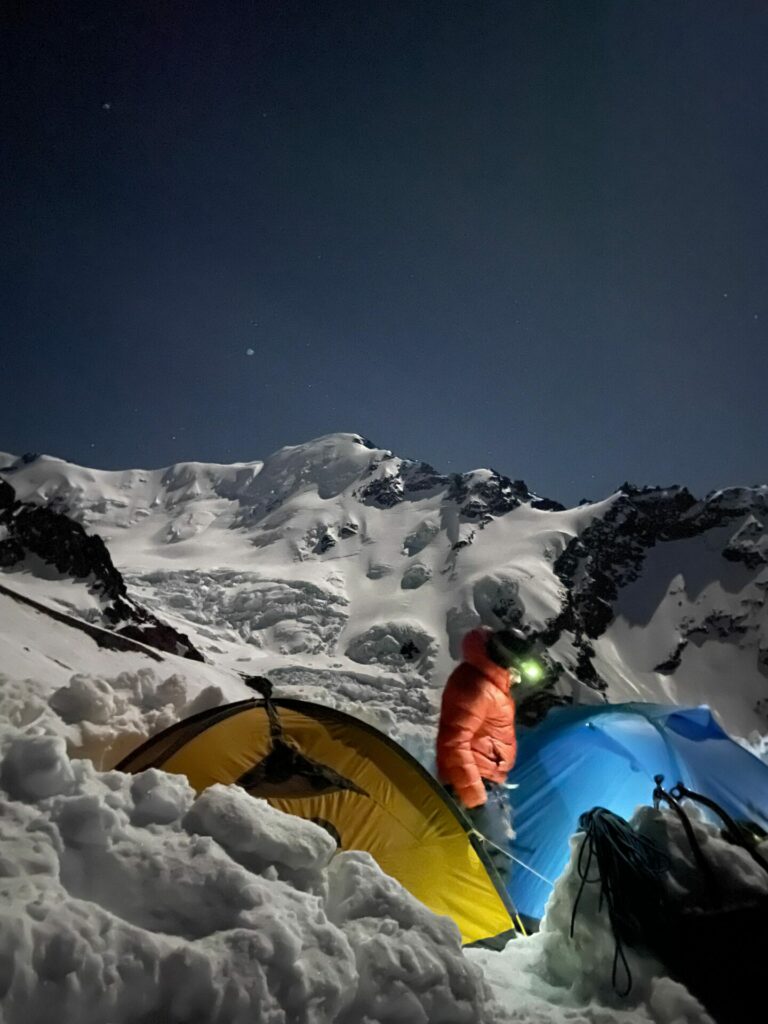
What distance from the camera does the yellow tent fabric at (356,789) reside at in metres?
3.66

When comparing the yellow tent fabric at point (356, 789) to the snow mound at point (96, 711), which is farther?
the snow mound at point (96, 711)

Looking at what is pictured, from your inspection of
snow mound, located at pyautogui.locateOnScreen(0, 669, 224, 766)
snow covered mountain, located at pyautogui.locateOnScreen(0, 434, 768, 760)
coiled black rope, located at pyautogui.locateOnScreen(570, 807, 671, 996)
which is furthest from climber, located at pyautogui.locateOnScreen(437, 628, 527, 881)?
snow covered mountain, located at pyautogui.locateOnScreen(0, 434, 768, 760)

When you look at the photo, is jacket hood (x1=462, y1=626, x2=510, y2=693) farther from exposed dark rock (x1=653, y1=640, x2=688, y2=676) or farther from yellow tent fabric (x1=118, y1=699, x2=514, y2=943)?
exposed dark rock (x1=653, y1=640, x2=688, y2=676)

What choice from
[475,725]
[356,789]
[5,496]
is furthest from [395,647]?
A: [356,789]

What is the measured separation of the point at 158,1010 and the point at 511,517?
139m

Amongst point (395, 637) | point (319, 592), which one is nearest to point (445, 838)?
point (395, 637)

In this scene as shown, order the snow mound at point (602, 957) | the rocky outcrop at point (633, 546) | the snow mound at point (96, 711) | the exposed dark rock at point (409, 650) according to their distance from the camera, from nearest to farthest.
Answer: the snow mound at point (602, 957), the snow mound at point (96, 711), the exposed dark rock at point (409, 650), the rocky outcrop at point (633, 546)

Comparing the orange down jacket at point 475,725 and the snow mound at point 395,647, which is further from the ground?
the orange down jacket at point 475,725

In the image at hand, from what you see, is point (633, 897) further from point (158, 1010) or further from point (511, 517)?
point (511, 517)

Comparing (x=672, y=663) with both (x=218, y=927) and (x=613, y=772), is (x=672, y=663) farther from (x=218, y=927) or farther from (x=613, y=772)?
(x=218, y=927)

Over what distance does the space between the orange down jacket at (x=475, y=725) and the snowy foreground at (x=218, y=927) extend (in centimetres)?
166

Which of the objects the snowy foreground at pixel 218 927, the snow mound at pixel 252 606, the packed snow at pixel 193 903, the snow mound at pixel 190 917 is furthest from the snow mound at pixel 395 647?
the snow mound at pixel 190 917

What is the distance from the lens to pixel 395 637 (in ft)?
278

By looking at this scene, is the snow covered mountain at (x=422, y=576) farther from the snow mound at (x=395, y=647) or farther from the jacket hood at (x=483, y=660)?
the jacket hood at (x=483, y=660)
